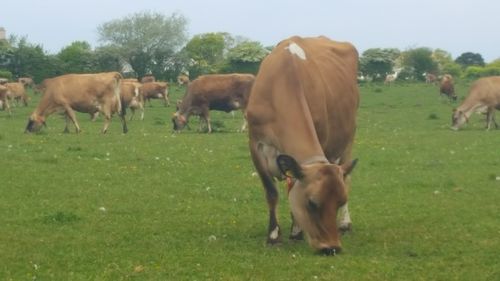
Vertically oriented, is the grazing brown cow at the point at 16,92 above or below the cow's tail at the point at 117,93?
below

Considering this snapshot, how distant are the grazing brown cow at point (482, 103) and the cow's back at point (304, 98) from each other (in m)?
22.3

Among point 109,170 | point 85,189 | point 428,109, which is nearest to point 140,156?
point 109,170

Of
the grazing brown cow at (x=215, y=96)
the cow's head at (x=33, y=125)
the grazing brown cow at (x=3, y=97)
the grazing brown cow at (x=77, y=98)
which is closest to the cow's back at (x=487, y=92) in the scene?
the grazing brown cow at (x=215, y=96)

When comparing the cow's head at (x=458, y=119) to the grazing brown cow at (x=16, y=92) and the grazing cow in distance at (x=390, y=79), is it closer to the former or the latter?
the grazing brown cow at (x=16, y=92)

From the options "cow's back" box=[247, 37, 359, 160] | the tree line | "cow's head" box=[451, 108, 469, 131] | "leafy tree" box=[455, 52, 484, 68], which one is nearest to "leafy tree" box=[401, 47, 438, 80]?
the tree line

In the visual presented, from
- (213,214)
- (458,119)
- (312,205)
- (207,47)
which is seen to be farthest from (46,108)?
(207,47)

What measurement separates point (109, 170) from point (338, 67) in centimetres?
738

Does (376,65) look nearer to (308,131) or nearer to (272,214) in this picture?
(272,214)

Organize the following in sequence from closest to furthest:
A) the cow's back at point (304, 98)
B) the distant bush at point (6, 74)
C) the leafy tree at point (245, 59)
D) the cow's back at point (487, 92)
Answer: the cow's back at point (304, 98) → the cow's back at point (487, 92) → the distant bush at point (6, 74) → the leafy tree at point (245, 59)

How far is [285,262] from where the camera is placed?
842 cm

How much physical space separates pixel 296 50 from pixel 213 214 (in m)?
3.08

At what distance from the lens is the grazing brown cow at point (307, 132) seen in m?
8.31

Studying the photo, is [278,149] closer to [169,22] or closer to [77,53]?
[77,53]

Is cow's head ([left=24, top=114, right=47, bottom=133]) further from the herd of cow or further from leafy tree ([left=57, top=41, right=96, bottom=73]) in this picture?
leafy tree ([left=57, top=41, right=96, bottom=73])
